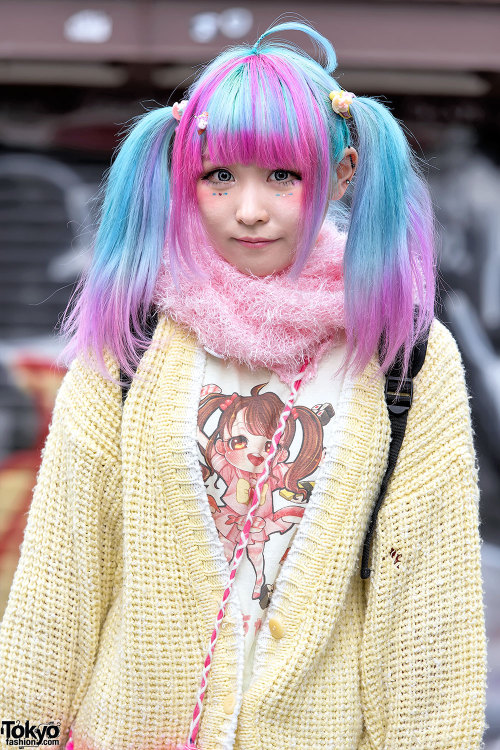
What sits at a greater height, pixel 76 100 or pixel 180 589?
pixel 76 100

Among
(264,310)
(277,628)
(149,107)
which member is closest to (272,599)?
(277,628)

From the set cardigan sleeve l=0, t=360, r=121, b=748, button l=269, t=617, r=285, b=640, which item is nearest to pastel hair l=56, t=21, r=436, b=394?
cardigan sleeve l=0, t=360, r=121, b=748

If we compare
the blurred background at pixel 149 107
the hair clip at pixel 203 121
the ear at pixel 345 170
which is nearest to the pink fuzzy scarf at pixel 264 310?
the ear at pixel 345 170

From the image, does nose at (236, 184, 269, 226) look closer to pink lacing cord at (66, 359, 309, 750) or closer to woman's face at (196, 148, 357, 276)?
woman's face at (196, 148, 357, 276)

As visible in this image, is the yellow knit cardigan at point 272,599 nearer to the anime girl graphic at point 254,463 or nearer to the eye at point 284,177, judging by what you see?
the anime girl graphic at point 254,463

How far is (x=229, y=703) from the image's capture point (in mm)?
1547

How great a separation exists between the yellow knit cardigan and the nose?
33 centimetres

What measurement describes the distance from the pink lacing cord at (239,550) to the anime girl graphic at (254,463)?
0.02 m

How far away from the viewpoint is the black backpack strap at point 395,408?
1.59 meters

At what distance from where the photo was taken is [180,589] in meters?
1.58

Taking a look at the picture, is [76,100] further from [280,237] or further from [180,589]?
[180,589]

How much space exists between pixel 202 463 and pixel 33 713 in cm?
57

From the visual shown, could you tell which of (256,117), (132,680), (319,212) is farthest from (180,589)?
(256,117)

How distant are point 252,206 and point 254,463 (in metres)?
0.49
